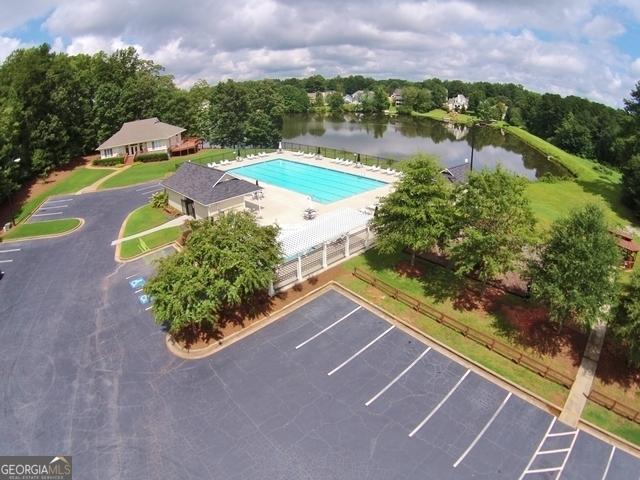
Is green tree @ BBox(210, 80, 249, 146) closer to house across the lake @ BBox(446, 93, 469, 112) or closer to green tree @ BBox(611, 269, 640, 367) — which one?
green tree @ BBox(611, 269, 640, 367)

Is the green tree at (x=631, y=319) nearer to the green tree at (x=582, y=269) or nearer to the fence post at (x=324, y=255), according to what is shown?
the green tree at (x=582, y=269)

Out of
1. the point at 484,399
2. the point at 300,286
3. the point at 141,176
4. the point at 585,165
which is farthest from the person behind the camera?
the point at 585,165

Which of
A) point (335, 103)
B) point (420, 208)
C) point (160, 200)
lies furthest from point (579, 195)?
point (335, 103)

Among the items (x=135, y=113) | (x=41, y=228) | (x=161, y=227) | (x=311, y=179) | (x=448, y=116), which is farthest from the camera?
(x=448, y=116)

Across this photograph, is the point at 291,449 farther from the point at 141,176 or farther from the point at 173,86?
the point at 173,86

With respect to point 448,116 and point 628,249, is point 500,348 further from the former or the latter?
point 448,116

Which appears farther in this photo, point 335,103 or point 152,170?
point 335,103

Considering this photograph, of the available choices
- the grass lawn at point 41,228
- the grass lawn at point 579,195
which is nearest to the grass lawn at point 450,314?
the grass lawn at point 579,195

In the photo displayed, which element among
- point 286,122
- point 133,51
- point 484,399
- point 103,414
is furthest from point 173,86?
point 484,399
